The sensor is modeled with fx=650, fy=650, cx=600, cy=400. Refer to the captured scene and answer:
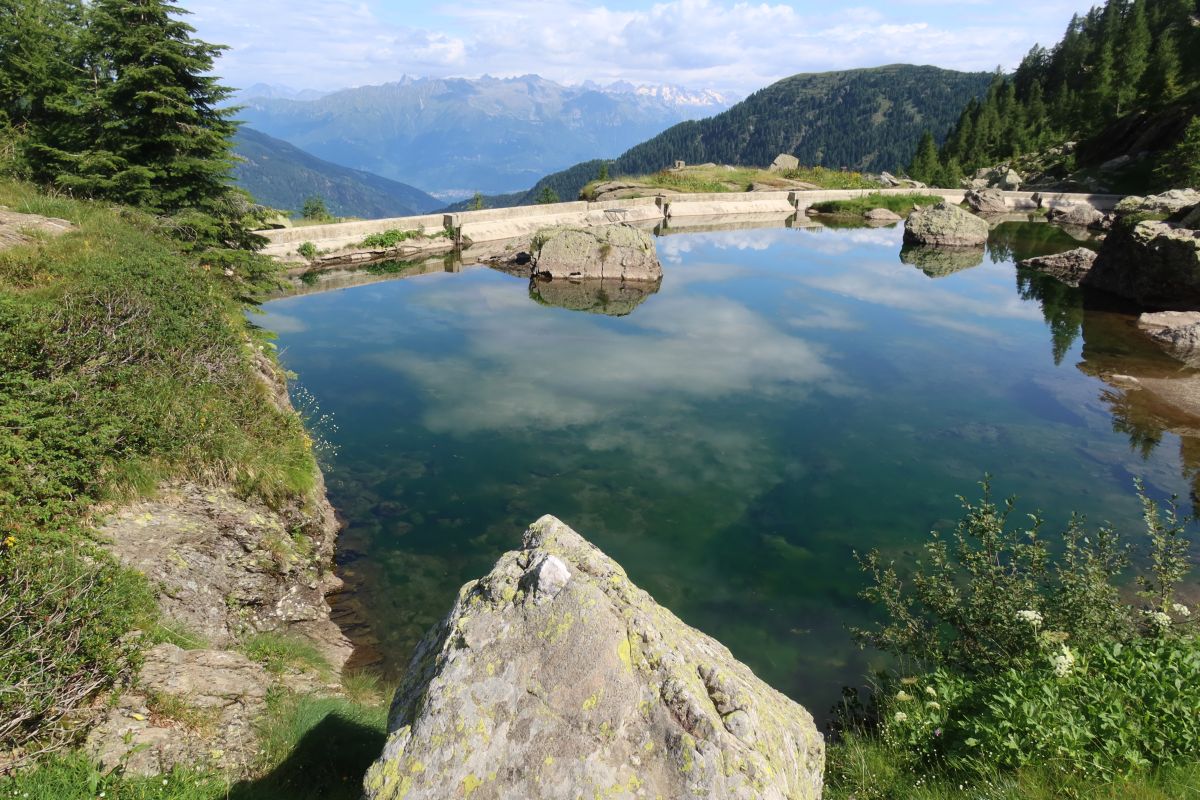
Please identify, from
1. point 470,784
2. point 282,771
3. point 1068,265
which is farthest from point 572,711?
point 1068,265

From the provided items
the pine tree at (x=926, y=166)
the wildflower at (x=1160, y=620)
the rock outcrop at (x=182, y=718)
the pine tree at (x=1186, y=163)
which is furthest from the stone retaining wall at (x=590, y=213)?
the wildflower at (x=1160, y=620)

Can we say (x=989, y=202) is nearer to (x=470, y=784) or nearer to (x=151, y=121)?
(x=151, y=121)

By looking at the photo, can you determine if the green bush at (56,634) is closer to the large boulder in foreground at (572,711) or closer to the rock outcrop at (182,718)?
the rock outcrop at (182,718)

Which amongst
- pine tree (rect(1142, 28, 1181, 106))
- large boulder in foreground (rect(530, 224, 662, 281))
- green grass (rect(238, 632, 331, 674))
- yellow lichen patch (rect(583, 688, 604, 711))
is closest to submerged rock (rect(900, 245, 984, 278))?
large boulder in foreground (rect(530, 224, 662, 281))

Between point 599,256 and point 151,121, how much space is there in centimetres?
2620

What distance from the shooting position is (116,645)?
23.0 ft

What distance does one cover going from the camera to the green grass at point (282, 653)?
9.25 m

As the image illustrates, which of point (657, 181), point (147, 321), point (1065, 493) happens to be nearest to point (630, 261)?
point (1065, 493)

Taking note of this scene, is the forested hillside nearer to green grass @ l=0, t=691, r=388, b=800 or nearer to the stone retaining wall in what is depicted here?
the stone retaining wall

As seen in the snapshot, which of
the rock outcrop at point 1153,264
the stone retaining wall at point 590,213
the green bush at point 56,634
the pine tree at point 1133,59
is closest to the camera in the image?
the green bush at point 56,634

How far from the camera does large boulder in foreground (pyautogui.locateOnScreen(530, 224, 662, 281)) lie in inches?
1571

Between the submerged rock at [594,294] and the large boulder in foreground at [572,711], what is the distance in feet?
94.6

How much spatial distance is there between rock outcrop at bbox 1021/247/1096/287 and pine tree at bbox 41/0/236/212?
46.9 meters

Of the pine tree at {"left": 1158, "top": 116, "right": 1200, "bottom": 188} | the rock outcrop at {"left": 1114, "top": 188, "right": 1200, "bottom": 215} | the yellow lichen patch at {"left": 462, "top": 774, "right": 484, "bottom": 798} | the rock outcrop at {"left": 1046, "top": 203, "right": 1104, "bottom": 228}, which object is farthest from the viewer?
the rock outcrop at {"left": 1046, "top": 203, "right": 1104, "bottom": 228}
